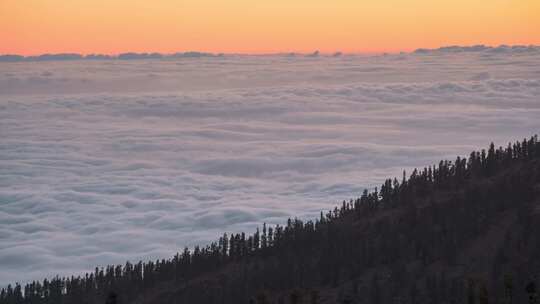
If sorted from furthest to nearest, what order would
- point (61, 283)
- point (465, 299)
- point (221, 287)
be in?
point (61, 283), point (221, 287), point (465, 299)

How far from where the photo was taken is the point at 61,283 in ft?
319

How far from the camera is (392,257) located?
7731 cm

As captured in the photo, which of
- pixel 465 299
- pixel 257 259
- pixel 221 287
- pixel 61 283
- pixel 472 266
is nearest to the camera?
→ pixel 465 299

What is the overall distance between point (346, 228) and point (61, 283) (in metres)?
30.6

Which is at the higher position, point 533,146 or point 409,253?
point 533,146

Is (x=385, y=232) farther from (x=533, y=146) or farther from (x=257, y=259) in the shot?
(x=533, y=146)

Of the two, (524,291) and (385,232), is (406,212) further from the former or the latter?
(524,291)

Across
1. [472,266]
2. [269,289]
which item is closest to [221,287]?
[269,289]

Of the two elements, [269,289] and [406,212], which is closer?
[269,289]

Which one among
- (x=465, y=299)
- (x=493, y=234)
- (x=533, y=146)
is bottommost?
(x=465, y=299)

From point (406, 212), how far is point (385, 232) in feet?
14.6

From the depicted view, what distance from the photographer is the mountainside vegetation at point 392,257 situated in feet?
230

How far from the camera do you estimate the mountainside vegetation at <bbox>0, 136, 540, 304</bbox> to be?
70125 millimetres

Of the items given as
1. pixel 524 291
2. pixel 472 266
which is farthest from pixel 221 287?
pixel 524 291
